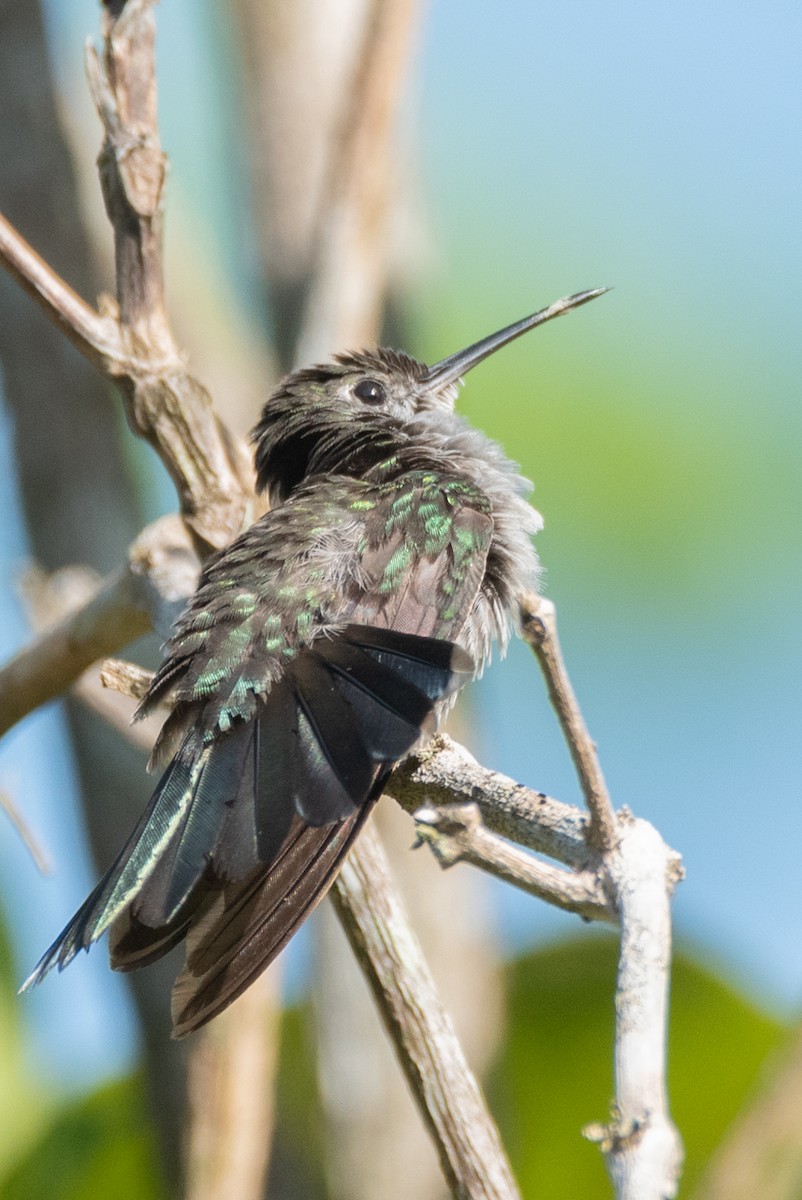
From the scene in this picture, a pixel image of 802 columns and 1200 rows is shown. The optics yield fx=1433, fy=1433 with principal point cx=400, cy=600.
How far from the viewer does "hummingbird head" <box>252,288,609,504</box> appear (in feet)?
13.0

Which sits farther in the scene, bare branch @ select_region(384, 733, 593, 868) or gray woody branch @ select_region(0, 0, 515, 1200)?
gray woody branch @ select_region(0, 0, 515, 1200)

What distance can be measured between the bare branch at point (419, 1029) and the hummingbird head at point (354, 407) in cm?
131

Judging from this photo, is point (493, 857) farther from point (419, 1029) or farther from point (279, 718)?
point (279, 718)

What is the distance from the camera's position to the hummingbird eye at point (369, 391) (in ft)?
14.1

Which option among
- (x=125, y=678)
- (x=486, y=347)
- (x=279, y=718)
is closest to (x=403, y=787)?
(x=279, y=718)

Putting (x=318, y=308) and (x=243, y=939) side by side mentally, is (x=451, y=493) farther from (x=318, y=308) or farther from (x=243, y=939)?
(x=318, y=308)

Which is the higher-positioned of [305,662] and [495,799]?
[305,662]

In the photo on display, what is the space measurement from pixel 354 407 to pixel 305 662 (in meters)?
1.38

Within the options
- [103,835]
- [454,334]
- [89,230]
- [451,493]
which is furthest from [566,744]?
[454,334]

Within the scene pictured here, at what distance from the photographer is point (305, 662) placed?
304 cm

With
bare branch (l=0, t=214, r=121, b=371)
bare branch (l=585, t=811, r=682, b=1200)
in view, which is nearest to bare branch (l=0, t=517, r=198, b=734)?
bare branch (l=0, t=214, r=121, b=371)

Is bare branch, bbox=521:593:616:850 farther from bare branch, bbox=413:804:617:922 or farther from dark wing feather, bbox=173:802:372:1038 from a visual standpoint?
dark wing feather, bbox=173:802:372:1038

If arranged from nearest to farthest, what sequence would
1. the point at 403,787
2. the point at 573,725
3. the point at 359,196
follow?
the point at 573,725 → the point at 403,787 → the point at 359,196

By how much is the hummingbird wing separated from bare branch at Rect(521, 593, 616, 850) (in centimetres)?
18
